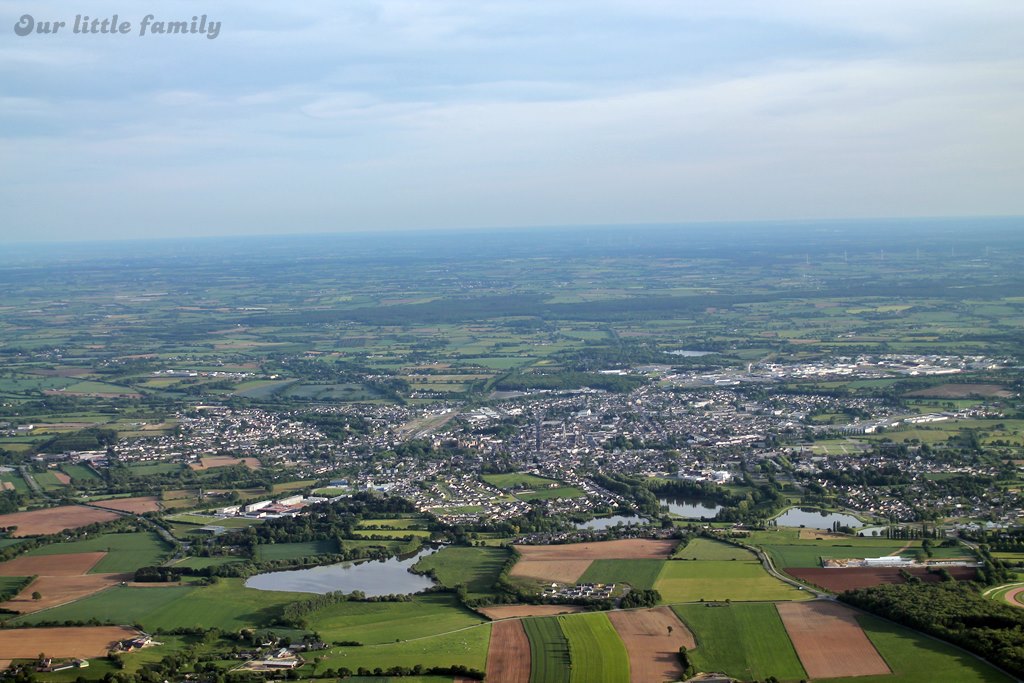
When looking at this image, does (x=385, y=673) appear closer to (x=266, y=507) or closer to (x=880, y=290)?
(x=266, y=507)

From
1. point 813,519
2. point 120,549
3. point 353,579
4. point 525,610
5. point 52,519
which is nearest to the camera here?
point 525,610

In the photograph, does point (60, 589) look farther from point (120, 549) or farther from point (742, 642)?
point (742, 642)

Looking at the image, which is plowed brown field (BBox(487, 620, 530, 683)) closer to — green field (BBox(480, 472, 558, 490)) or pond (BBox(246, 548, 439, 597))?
pond (BBox(246, 548, 439, 597))

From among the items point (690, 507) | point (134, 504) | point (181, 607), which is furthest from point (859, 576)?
point (134, 504)

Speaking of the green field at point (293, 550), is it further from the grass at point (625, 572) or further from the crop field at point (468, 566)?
the grass at point (625, 572)

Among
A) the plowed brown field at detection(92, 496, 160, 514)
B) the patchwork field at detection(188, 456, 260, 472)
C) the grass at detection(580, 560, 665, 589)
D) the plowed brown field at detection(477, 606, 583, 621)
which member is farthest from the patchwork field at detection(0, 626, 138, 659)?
the patchwork field at detection(188, 456, 260, 472)
